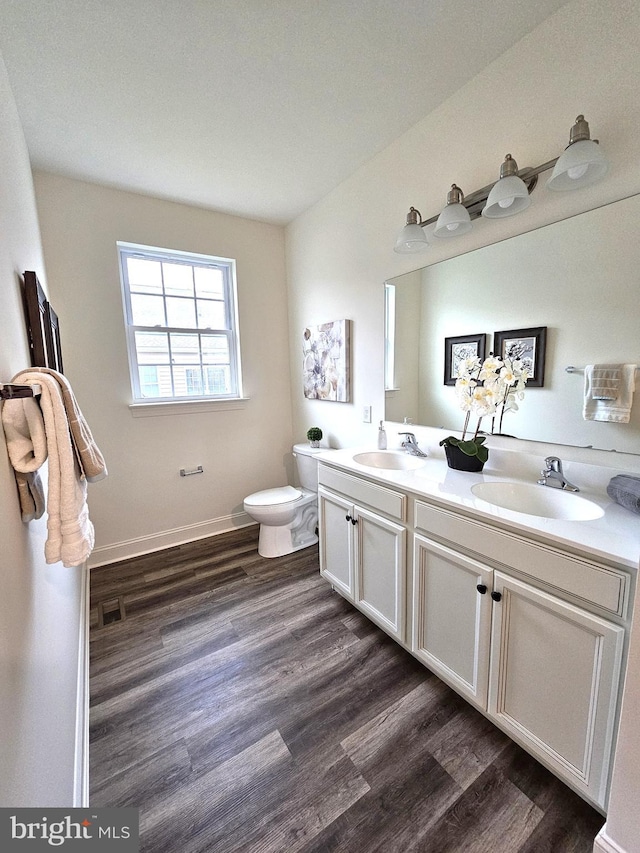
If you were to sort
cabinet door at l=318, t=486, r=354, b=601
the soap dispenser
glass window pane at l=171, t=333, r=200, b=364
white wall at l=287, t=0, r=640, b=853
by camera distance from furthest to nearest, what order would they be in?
glass window pane at l=171, t=333, r=200, b=364 < the soap dispenser < cabinet door at l=318, t=486, r=354, b=601 < white wall at l=287, t=0, r=640, b=853

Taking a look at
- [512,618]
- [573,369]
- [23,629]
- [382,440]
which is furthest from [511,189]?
[23,629]

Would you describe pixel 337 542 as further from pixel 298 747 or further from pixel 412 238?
pixel 412 238

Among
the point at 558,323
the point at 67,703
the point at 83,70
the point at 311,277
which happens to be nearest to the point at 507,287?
the point at 558,323

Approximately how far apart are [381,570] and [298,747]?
2.44 ft

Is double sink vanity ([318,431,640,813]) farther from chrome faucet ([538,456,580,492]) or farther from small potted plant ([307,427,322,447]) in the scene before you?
small potted plant ([307,427,322,447])

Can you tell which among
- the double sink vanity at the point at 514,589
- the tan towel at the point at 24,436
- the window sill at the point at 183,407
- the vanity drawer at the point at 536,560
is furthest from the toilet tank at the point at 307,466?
the tan towel at the point at 24,436

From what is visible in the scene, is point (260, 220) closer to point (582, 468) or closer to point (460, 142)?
point (460, 142)

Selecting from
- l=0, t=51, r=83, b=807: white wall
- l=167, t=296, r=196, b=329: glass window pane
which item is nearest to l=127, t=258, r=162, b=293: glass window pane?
l=167, t=296, r=196, b=329: glass window pane

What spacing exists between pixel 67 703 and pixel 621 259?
2432 mm

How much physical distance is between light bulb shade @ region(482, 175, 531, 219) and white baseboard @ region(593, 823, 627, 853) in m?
2.04

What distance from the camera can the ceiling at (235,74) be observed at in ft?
→ 4.17

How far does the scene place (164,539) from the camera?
110 inches

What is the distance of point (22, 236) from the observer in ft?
4.59

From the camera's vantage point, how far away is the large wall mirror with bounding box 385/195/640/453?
123 cm
